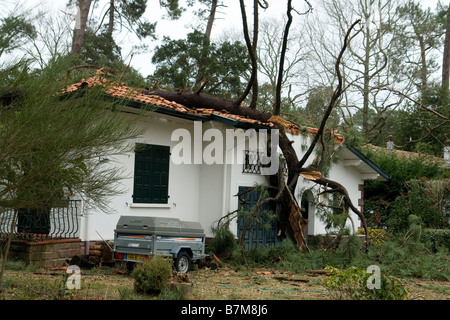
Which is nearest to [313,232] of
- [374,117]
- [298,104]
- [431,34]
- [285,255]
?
[285,255]

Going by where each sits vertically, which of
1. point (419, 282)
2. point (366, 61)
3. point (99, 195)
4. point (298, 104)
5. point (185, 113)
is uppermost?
point (366, 61)

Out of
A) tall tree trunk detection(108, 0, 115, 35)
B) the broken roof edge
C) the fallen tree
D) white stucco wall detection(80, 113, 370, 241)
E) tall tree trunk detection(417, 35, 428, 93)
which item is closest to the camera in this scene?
white stucco wall detection(80, 113, 370, 241)

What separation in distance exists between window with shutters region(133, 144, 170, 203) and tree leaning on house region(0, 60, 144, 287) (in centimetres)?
549

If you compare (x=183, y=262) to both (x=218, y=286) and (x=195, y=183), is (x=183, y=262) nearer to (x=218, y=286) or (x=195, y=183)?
(x=218, y=286)

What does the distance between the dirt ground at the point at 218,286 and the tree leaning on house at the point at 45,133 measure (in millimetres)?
1476

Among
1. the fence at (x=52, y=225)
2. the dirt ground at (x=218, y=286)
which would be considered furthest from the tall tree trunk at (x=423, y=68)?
the fence at (x=52, y=225)

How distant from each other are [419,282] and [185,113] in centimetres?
679

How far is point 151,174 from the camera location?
1325 centimetres

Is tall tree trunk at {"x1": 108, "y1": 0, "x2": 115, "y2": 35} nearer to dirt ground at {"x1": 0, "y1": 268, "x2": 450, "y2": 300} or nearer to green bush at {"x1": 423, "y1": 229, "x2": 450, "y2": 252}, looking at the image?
dirt ground at {"x1": 0, "y1": 268, "x2": 450, "y2": 300}

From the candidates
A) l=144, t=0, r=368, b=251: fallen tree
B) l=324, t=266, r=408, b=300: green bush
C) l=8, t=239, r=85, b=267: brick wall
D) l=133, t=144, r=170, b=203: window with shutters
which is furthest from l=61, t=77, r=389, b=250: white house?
l=324, t=266, r=408, b=300: green bush

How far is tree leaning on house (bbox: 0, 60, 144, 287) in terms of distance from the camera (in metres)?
6.07

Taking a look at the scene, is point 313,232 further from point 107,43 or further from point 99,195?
point 107,43

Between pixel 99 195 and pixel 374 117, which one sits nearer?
pixel 99 195

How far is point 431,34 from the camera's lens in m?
29.8
